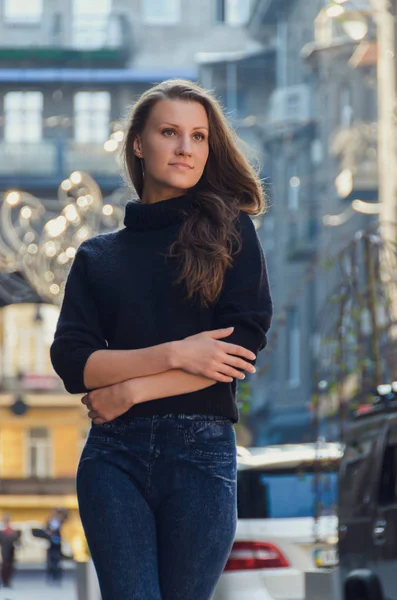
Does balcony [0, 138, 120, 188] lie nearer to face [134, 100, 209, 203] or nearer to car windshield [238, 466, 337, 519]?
car windshield [238, 466, 337, 519]

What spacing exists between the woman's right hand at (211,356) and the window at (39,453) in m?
37.7

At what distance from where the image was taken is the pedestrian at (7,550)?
93.1 ft

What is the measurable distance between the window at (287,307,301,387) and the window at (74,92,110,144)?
7628mm

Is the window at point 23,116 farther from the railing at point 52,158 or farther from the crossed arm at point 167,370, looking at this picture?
the crossed arm at point 167,370

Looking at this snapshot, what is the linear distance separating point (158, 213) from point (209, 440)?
20.7 inches

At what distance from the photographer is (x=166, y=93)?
11.5ft

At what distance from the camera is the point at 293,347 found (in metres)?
39.7

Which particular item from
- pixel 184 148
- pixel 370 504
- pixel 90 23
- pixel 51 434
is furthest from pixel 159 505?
pixel 90 23

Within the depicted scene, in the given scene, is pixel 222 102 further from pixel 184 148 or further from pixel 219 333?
pixel 219 333

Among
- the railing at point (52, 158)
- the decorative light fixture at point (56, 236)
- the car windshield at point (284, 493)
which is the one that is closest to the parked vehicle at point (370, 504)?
the car windshield at point (284, 493)

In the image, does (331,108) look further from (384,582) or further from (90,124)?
(384,582)

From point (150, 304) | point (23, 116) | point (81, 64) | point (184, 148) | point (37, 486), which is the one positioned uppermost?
point (184, 148)

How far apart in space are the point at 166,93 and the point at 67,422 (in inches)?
1486

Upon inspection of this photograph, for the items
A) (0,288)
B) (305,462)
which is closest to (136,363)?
(305,462)
